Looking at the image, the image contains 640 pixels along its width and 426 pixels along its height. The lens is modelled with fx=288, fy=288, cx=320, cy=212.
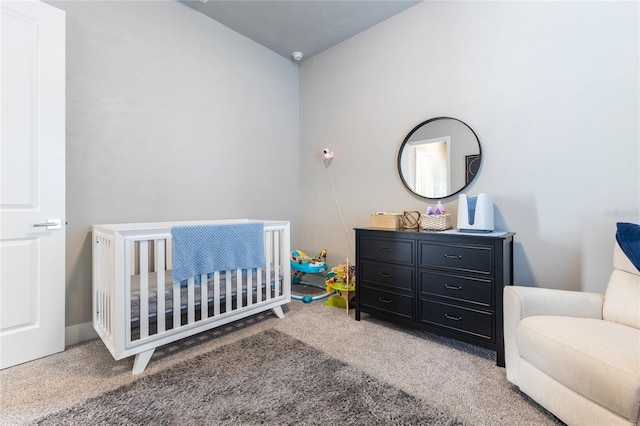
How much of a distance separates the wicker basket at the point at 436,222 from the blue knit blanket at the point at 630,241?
2.98 feet

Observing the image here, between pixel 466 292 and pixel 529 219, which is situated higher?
pixel 529 219

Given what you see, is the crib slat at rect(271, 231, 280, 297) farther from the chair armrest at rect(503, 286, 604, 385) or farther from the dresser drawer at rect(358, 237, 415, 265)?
the chair armrest at rect(503, 286, 604, 385)

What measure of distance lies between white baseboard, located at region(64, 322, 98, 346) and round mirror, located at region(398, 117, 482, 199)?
2763 mm

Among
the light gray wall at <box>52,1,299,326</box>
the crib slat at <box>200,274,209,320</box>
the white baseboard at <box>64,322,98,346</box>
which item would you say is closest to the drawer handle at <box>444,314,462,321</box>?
the crib slat at <box>200,274,209,320</box>

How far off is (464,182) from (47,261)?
2986 millimetres

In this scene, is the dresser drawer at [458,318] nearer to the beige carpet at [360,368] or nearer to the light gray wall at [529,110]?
the beige carpet at [360,368]

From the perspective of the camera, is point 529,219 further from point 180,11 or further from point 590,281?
point 180,11

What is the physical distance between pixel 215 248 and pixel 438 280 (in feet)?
5.12

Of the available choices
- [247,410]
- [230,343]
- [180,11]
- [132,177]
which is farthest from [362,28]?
[247,410]

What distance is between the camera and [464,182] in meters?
2.33

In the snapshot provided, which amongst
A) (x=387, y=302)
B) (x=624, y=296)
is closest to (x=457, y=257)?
(x=387, y=302)

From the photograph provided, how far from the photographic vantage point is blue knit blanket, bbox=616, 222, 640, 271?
55.4 inches

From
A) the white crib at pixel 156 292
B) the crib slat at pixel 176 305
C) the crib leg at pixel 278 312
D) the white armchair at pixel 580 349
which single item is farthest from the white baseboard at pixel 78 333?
the white armchair at pixel 580 349

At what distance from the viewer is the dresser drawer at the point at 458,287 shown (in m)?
1.80
